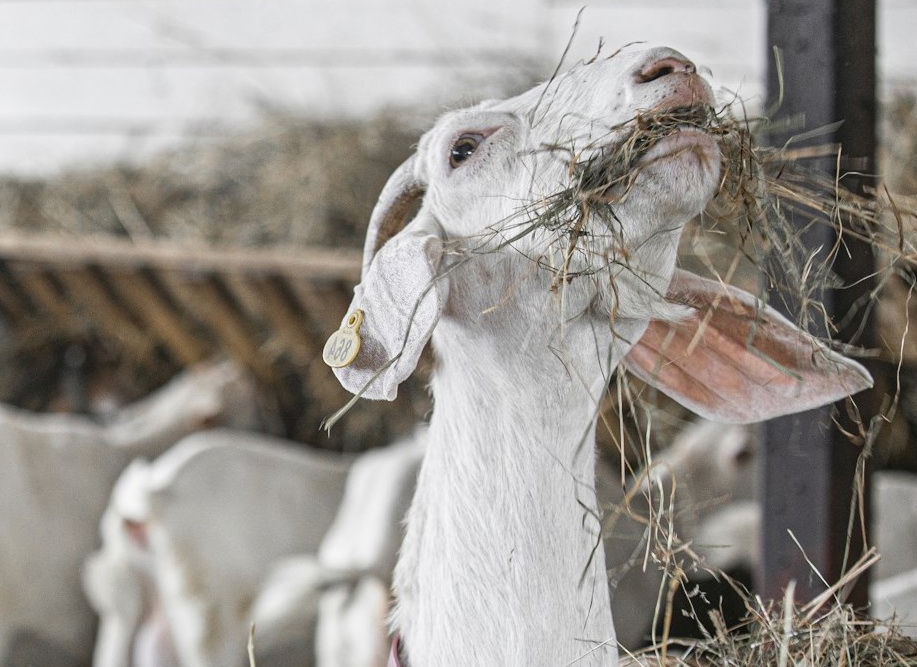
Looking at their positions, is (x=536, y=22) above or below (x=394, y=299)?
below

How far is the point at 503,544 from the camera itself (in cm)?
119

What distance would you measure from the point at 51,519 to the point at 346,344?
7.96 ft

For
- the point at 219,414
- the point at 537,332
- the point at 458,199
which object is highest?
the point at 458,199

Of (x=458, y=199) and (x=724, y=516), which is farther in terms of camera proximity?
(x=724, y=516)

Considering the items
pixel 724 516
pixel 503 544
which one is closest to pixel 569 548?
pixel 503 544

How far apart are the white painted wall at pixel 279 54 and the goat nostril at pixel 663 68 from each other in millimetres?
2577

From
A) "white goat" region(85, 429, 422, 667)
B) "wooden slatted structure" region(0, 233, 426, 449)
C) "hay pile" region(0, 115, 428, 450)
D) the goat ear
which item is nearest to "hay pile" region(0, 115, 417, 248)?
"hay pile" region(0, 115, 428, 450)

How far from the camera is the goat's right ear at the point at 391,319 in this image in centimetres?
109

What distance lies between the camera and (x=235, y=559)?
295 cm

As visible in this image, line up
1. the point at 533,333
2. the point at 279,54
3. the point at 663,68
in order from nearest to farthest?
the point at 663,68 < the point at 533,333 < the point at 279,54

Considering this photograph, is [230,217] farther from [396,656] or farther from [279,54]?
[396,656]

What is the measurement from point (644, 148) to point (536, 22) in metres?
3.19

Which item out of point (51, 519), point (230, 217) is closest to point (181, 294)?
point (230, 217)

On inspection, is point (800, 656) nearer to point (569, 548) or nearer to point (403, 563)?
point (569, 548)
